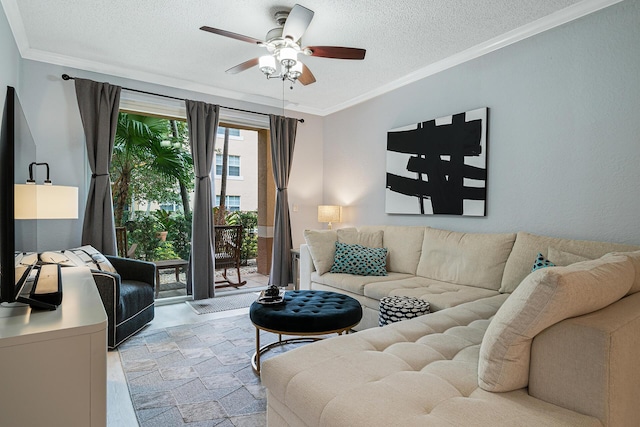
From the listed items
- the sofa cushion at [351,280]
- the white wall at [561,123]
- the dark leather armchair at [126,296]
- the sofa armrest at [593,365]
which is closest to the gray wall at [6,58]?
the dark leather armchair at [126,296]

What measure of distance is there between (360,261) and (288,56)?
6.60 ft

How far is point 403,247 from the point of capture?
12.3ft

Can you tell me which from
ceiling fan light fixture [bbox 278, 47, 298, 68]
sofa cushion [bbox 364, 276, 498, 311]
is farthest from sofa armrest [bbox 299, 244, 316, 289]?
ceiling fan light fixture [bbox 278, 47, 298, 68]

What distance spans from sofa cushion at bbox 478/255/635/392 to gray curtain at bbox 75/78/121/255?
11.9ft

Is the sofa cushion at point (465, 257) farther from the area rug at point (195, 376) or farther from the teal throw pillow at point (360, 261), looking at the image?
the area rug at point (195, 376)

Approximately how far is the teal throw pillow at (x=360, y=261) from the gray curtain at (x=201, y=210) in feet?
5.21

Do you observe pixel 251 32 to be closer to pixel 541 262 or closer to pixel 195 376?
pixel 195 376

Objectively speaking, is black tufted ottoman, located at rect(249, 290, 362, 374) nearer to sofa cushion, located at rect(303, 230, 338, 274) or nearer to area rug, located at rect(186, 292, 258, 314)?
sofa cushion, located at rect(303, 230, 338, 274)

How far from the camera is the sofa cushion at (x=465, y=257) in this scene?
2938 millimetres

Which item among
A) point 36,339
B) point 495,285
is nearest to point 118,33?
point 36,339

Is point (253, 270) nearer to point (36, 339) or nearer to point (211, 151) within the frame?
point (211, 151)

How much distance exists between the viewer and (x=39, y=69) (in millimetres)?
3488

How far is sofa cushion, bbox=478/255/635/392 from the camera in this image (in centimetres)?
113

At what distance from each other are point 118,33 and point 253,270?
159 inches
